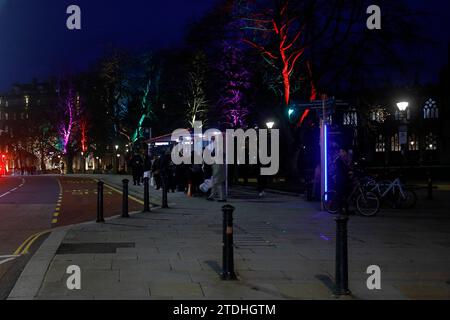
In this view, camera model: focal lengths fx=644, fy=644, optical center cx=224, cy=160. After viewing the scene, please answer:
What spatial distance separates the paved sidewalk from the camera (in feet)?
24.1

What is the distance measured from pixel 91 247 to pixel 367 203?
858cm

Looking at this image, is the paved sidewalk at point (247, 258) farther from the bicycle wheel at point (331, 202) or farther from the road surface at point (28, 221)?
the bicycle wheel at point (331, 202)

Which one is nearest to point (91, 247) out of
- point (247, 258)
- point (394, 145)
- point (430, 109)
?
point (247, 258)

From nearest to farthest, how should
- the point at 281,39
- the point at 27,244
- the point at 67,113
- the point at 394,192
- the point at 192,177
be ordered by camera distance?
the point at 27,244 < the point at 394,192 < the point at 192,177 < the point at 281,39 < the point at 67,113

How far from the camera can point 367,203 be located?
17.0 meters

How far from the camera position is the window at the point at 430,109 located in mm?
91875

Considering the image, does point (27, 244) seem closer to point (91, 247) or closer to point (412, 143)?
point (91, 247)

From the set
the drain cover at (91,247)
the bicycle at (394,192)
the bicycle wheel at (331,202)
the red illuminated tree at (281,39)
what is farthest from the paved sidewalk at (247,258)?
the red illuminated tree at (281,39)

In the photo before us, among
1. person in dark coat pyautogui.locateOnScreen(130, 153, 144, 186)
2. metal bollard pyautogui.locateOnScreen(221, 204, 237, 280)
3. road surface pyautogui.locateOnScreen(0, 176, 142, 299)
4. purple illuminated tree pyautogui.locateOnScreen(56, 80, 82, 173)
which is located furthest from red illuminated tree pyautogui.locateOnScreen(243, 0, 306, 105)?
purple illuminated tree pyautogui.locateOnScreen(56, 80, 82, 173)

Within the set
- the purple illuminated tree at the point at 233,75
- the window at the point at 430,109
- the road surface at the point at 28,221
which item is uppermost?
the window at the point at 430,109

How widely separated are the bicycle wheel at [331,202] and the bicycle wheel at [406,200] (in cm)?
282

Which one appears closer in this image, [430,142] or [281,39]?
[281,39]

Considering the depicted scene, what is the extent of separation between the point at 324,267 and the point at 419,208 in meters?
11.8

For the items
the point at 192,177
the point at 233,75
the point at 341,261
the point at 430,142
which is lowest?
the point at 341,261
